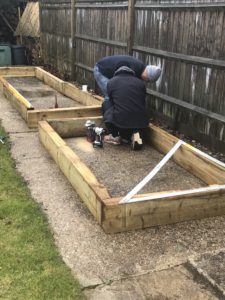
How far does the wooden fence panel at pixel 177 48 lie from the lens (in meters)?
5.36

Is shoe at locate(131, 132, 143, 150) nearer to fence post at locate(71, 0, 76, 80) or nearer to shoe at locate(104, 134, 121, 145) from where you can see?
shoe at locate(104, 134, 121, 145)

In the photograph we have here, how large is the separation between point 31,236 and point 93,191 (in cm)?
69

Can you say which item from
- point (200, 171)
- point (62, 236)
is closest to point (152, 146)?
point (200, 171)

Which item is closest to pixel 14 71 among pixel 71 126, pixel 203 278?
pixel 71 126

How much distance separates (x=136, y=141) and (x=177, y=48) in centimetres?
156

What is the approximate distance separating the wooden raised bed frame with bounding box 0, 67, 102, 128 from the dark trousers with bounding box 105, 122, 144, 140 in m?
1.25

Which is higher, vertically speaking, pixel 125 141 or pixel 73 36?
pixel 73 36

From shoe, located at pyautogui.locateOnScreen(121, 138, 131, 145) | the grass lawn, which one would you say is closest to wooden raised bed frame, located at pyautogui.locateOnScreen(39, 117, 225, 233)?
the grass lawn

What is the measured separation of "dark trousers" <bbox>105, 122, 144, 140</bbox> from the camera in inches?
225

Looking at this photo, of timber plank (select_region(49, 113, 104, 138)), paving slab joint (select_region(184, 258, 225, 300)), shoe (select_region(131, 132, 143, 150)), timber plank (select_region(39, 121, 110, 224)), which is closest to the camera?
paving slab joint (select_region(184, 258, 225, 300))

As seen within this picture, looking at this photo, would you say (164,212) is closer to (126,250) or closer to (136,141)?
(126,250)

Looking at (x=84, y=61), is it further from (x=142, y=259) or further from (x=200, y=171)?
(x=142, y=259)

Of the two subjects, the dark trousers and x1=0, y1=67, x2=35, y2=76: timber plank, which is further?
x1=0, y1=67, x2=35, y2=76: timber plank

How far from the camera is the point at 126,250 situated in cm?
341
